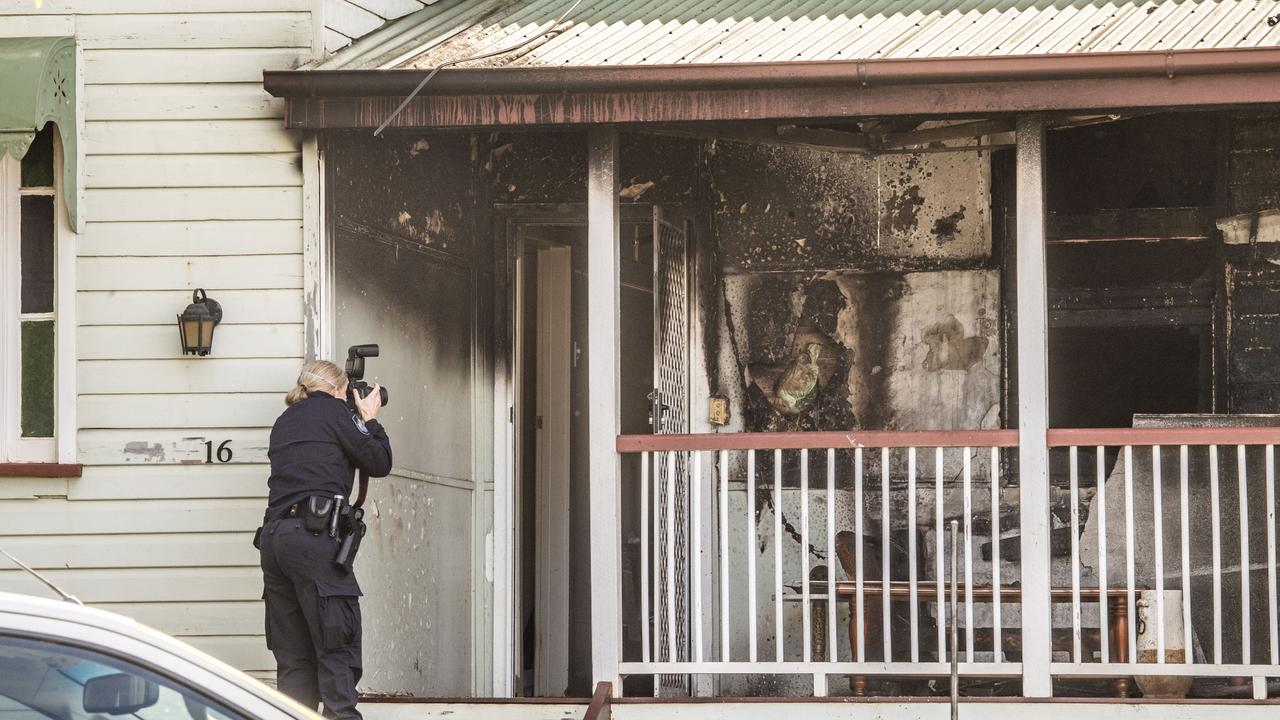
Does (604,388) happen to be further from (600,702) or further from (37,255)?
(37,255)

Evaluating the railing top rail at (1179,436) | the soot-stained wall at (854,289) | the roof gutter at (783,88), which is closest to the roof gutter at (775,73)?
the roof gutter at (783,88)

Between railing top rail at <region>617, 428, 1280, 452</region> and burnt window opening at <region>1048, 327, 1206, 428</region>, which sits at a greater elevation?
burnt window opening at <region>1048, 327, 1206, 428</region>

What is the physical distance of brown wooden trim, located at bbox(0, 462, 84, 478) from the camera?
26.4ft

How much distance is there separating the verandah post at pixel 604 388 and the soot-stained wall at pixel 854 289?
1.94 m

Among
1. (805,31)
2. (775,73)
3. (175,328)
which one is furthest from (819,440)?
(175,328)

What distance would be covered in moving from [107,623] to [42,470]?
203 inches

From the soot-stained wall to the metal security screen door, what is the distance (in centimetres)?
23

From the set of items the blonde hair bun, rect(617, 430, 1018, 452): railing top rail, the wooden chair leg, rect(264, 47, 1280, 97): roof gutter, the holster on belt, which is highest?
rect(264, 47, 1280, 97): roof gutter

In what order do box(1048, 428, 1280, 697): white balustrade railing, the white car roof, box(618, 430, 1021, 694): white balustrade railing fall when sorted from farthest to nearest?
1. box(618, 430, 1021, 694): white balustrade railing
2. box(1048, 428, 1280, 697): white balustrade railing
3. the white car roof

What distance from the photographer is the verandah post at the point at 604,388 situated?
766 cm

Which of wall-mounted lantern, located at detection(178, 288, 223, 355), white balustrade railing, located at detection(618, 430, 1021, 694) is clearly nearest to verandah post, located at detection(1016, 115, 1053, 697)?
white balustrade railing, located at detection(618, 430, 1021, 694)

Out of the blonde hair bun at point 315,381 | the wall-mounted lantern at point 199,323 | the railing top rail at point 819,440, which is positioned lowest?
the railing top rail at point 819,440

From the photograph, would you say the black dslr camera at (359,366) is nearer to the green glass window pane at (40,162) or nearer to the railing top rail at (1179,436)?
Answer: the green glass window pane at (40,162)

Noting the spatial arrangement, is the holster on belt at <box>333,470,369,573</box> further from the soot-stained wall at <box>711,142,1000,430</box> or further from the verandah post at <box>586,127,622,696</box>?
the soot-stained wall at <box>711,142,1000,430</box>
